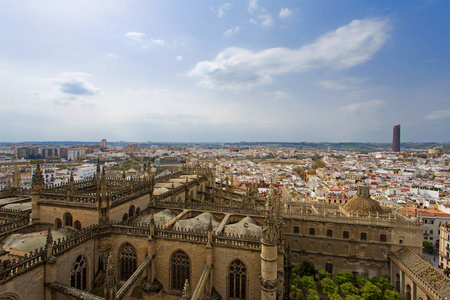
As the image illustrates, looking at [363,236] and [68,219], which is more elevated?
[68,219]

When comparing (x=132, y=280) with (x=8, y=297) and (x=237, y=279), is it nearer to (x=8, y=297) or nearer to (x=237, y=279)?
(x=8, y=297)

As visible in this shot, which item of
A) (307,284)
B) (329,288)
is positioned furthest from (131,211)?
(329,288)

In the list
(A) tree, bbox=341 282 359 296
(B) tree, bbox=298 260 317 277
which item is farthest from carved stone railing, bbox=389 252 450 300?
(B) tree, bbox=298 260 317 277

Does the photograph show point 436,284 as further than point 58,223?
Yes

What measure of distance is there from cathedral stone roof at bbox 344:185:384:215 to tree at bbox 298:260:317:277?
39.2 ft

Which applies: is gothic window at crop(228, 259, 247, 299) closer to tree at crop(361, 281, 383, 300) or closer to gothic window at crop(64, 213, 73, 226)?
gothic window at crop(64, 213, 73, 226)

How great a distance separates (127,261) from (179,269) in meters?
3.76

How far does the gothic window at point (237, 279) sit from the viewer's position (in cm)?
1446

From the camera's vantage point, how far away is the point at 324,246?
34906 mm

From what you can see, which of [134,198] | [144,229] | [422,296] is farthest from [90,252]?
[422,296]

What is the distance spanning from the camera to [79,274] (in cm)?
1435

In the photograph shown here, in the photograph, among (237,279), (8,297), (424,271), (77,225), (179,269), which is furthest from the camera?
(424,271)

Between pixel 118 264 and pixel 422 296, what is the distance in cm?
3163

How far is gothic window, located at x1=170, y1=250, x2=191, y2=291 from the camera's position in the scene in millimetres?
15219
